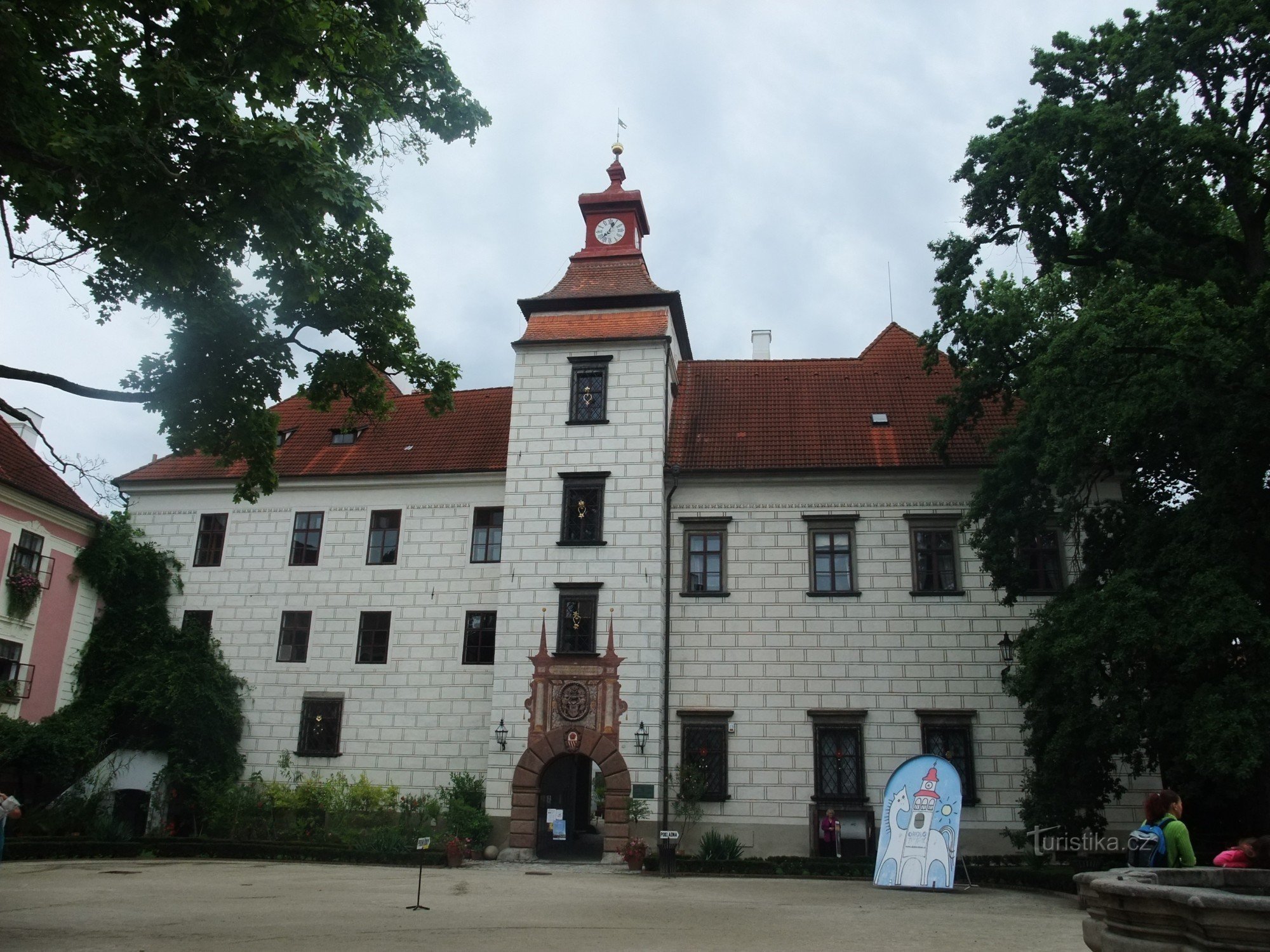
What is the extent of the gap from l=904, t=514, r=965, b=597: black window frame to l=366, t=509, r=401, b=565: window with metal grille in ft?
37.6

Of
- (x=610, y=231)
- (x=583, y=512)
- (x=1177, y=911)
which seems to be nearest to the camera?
(x=1177, y=911)

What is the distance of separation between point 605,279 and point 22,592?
1452 cm

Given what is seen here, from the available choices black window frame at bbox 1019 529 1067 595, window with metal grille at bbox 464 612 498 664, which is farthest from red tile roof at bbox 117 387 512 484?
black window frame at bbox 1019 529 1067 595

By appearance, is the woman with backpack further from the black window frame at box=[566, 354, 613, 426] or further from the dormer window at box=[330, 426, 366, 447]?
the dormer window at box=[330, 426, 366, 447]

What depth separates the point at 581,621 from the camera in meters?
21.2

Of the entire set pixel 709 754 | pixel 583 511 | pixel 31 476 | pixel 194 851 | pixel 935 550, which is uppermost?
pixel 31 476

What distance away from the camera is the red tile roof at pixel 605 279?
941 inches

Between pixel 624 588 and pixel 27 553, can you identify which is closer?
pixel 624 588

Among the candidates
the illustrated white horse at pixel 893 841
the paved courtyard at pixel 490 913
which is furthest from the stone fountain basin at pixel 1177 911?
the illustrated white horse at pixel 893 841

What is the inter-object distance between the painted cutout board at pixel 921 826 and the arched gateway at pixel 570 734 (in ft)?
19.7

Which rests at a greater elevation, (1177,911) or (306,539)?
(306,539)

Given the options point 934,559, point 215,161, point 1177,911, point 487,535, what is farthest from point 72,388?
point 934,559

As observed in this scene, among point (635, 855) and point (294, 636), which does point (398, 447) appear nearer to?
point (294, 636)
